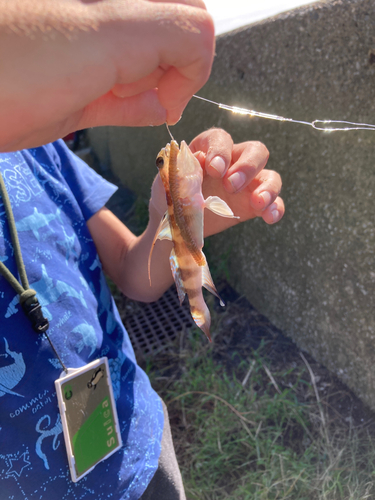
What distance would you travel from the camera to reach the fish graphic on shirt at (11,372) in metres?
1.05

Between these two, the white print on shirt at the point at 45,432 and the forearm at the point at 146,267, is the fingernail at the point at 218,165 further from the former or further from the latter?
the white print on shirt at the point at 45,432

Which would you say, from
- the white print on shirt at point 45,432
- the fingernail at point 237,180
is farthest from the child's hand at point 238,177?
the white print on shirt at point 45,432

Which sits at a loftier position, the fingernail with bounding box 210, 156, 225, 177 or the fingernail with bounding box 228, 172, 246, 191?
the fingernail with bounding box 210, 156, 225, 177

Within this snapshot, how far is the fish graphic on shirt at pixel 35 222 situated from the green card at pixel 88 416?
0.54m

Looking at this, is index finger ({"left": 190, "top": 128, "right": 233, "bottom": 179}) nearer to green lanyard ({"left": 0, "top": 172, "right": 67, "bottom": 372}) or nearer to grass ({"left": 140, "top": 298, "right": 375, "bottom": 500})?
green lanyard ({"left": 0, "top": 172, "right": 67, "bottom": 372})

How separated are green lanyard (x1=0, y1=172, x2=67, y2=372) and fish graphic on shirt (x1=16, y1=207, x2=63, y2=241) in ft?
0.25

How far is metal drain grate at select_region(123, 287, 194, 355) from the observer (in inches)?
110

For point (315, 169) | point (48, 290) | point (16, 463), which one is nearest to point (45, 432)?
point (16, 463)

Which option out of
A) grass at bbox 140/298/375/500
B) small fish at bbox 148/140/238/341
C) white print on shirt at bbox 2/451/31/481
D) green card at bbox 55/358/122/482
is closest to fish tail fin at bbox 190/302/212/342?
small fish at bbox 148/140/238/341

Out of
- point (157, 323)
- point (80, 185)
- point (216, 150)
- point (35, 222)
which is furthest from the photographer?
point (157, 323)

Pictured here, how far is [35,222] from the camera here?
126 cm

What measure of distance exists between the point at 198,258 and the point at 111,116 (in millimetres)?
482

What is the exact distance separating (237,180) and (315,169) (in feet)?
3.40

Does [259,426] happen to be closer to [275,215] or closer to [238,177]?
[275,215]
